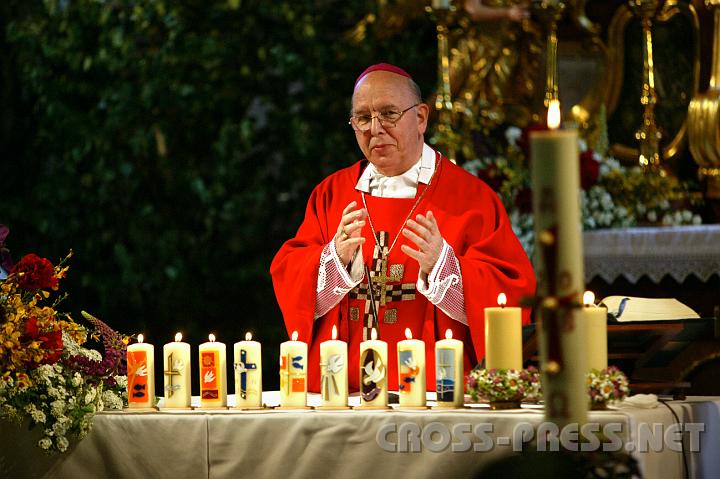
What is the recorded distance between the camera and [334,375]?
3.60 metres

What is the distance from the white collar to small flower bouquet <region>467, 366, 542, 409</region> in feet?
4.45

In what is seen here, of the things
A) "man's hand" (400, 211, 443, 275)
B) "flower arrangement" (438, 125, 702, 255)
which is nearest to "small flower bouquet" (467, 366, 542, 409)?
"man's hand" (400, 211, 443, 275)

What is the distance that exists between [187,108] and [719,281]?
395 cm

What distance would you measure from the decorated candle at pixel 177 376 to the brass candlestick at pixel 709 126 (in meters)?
4.43

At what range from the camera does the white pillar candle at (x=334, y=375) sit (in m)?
3.58

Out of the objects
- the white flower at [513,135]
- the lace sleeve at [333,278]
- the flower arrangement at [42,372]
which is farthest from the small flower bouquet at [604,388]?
the white flower at [513,135]

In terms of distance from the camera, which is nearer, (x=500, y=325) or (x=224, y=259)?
(x=500, y=325)

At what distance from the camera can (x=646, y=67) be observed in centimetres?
773

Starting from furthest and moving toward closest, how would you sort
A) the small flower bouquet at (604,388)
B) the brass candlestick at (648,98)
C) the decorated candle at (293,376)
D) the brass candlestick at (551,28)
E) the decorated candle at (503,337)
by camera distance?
the brass candlestick at (648,98) < the brass candlestick at (551,28) < the decorated candle at (293,376) < the decorated candle at (503,337) < the small flower bouquet at (604,388)

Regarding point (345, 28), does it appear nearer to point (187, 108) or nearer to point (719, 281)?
point (187, 108)

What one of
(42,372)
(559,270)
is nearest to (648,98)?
(42,372)

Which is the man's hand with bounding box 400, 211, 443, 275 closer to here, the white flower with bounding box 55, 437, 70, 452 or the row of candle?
the row of candle

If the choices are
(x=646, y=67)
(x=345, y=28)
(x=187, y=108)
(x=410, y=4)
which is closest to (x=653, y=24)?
(x=646, y=67)

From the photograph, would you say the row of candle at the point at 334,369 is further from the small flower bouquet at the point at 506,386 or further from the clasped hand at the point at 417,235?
the clasped hand at the point at 417,235
